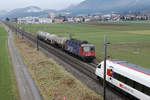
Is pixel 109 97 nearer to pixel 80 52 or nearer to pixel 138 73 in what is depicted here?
pixel 138 73

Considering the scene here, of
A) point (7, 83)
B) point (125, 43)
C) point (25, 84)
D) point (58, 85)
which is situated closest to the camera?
point (58, 85)

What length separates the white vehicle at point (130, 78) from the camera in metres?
18.0

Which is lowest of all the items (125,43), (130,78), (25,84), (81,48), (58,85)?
(25,84)

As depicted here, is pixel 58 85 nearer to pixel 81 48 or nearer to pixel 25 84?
pixel 25 84

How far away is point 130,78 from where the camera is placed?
19922 millimetres

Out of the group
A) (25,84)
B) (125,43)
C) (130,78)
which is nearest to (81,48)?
(25,84)

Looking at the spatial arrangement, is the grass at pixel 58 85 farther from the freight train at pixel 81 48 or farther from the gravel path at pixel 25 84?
the freight train at pixel 81 48

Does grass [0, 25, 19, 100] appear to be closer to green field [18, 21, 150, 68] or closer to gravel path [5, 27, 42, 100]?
gravel path [5, 27, 42, 100]

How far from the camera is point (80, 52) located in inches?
1581

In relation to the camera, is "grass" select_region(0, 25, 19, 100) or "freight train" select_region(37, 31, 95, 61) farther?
"freight train" select_region(37, 31, 95, 61)

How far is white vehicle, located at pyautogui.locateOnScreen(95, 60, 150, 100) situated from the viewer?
18000 millimetres

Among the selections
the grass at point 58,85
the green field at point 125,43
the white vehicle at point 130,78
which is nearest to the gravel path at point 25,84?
the grass at point 58,85

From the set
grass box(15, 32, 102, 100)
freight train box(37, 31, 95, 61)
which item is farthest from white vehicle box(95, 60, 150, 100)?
freight train box(37, 31, 95, 61)

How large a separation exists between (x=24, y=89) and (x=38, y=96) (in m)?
3.29
